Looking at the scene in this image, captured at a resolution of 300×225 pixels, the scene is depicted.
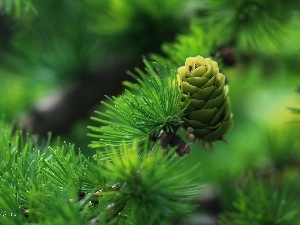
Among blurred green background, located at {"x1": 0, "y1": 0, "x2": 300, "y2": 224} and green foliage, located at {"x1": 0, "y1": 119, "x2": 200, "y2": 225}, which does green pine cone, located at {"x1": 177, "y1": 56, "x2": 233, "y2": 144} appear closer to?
green foliage, located at {"x1": 0, "y1": 119, "x2": 200, "y2": 225}

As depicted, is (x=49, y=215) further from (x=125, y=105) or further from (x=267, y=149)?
(x=267, y=149)

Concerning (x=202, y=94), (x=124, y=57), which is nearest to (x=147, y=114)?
(x=202, y=94)

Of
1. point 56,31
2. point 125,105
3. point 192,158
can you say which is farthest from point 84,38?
point 125,105

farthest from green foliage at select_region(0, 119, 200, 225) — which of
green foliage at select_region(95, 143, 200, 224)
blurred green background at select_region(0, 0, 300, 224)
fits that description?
blurred green background at select_region(0, 0, 300, 224)

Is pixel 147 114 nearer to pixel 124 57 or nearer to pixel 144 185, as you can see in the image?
pixel 144 185

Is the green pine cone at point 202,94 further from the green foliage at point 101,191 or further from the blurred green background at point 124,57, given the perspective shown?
the blurred green background at point 124,57
